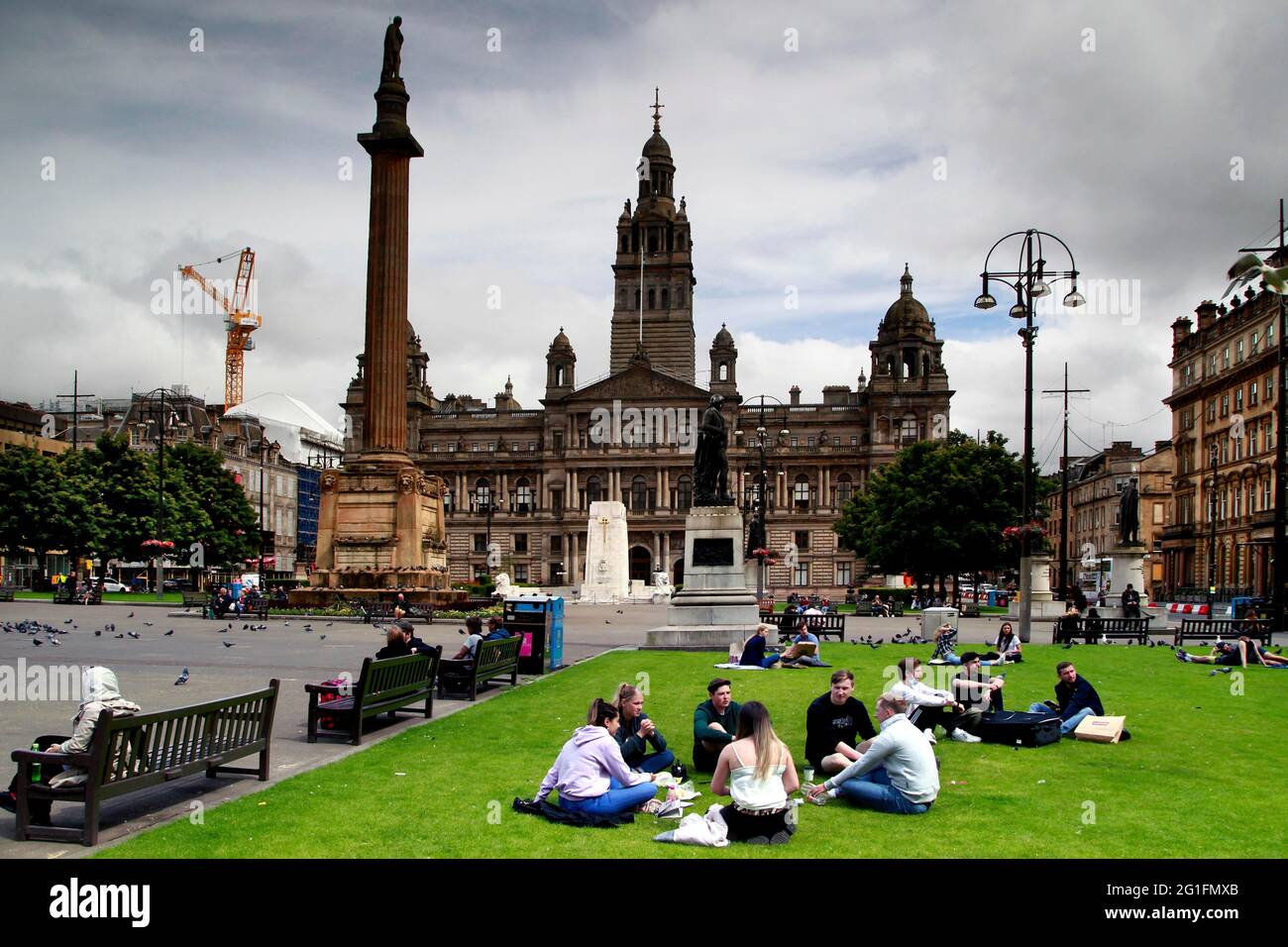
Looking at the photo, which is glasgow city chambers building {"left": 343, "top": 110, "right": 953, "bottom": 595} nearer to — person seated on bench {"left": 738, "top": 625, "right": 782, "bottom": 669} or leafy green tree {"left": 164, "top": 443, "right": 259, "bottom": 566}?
leafy green tree {"left": 164, "top": 443, "right": 259, "bottom": 566}

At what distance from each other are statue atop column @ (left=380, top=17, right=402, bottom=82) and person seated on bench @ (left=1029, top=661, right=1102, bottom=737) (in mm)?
29592

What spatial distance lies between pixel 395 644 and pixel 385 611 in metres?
19.1

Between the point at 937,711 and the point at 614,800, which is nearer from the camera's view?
the point at 614,800

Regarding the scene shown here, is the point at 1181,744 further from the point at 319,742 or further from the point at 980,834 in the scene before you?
the point at 319,742

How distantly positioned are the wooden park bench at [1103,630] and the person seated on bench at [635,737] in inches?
741

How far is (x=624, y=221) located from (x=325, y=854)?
363ft

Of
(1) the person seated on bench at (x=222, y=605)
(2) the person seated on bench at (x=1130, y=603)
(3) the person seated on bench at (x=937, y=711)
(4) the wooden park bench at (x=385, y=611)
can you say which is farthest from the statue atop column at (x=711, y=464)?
(1) the person seated on bench at (x=222, y=605)

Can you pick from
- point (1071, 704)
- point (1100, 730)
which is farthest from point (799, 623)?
point (1100, 730)

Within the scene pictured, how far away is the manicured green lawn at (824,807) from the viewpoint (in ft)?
24.8

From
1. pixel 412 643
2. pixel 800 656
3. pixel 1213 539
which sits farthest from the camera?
pixel 1213 539

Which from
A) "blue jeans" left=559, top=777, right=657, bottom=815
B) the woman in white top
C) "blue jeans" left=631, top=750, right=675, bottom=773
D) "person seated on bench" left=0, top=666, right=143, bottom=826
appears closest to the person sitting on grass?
"blue jeans" left=631, top=750, right=675, bottom=773

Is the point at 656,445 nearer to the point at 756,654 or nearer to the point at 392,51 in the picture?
the point at 392,51

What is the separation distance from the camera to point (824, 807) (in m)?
8.97
